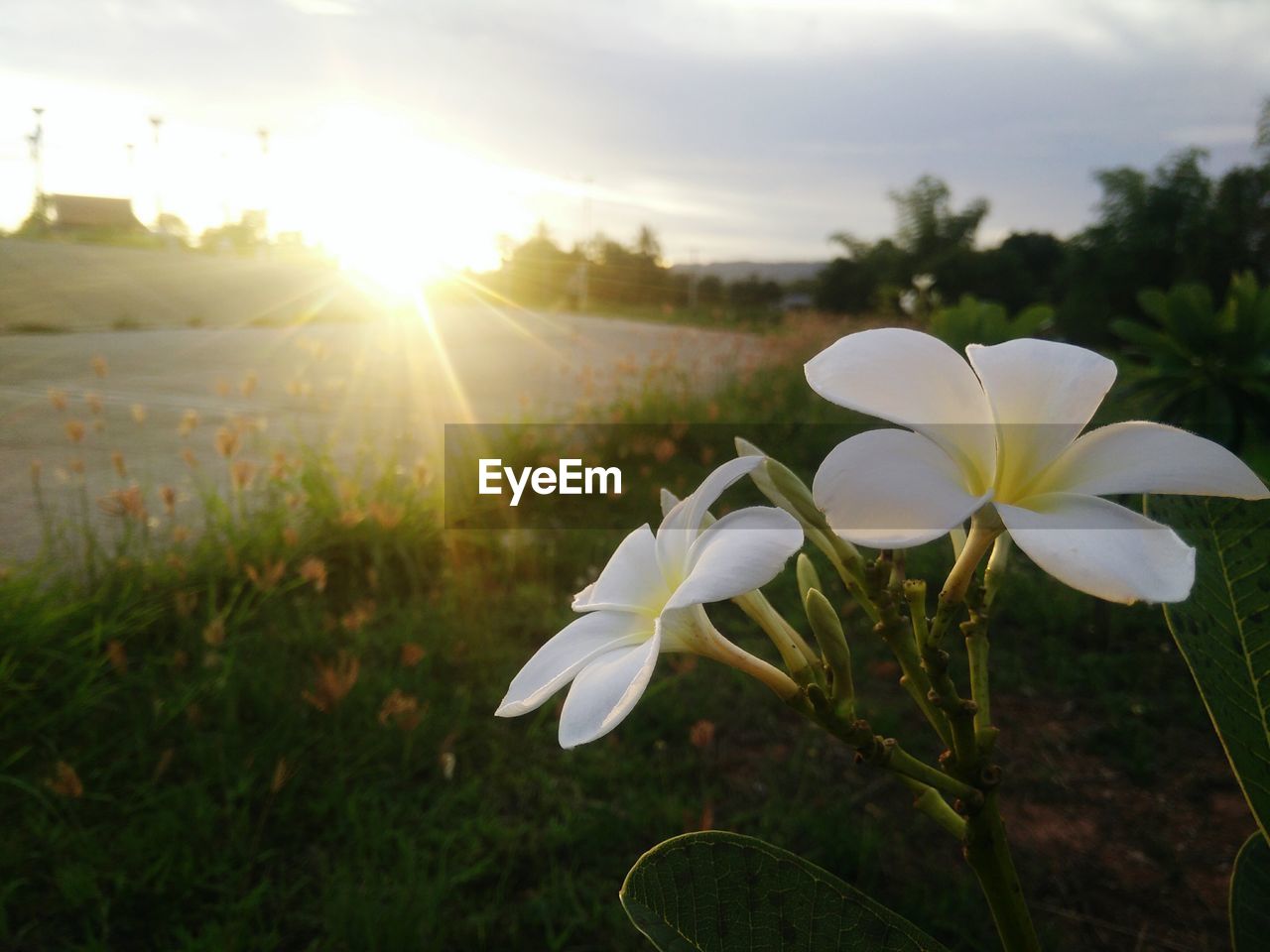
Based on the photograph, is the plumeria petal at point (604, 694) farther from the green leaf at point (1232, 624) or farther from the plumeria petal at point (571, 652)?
the green leaf at point (1232, 624)

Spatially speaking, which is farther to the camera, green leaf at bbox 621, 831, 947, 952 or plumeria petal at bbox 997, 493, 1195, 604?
green leaf at bbox 621, 831, 947, 952

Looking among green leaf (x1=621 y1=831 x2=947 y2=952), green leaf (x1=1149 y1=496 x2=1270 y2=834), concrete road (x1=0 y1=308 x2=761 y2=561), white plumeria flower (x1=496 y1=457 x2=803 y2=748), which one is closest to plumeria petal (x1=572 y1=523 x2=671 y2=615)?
white plumeria flower (x1=496 y1=457 x2=803 y2=748)

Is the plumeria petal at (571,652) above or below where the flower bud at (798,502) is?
below

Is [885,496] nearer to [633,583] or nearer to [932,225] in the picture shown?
[633,583]

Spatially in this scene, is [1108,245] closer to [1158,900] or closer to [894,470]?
[1158,900]

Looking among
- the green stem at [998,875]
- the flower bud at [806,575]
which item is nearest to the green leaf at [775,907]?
the green stem at [998,875]

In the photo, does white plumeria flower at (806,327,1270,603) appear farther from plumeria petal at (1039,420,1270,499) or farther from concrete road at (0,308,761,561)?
concrete road at (0,308,761,561)

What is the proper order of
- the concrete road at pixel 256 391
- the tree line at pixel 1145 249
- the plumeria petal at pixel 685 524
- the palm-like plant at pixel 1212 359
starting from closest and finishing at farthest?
the plumeria petal at pixel 685 524 < the palm-like plant at pixel 1212 359 < the concrete road at pixel 256 391 < the tree line at pixel 1145 249

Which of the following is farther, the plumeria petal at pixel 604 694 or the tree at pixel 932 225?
the tree at pixel 932 225
